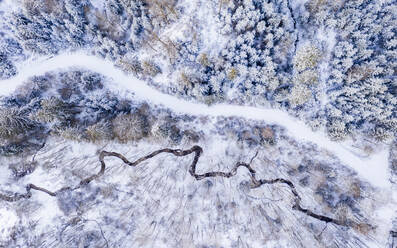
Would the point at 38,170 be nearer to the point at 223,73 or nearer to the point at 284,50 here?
the point at 223,73

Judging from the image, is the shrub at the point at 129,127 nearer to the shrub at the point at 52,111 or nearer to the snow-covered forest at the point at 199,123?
the snow-covered forest at the point at 199,123

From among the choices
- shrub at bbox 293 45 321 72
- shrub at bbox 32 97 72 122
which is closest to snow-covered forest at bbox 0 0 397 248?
shrub at bbox 293 45 321 72

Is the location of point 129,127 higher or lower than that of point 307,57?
lower

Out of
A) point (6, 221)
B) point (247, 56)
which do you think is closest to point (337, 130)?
point (247, 56)

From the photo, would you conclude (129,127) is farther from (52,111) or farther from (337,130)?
(337,130)

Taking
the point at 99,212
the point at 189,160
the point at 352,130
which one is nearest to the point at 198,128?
the point at 189,160

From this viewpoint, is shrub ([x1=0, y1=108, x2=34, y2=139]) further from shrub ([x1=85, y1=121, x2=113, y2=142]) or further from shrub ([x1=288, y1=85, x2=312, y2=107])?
shrub ([x1=288, y1=85, x2=312, y2=107])
